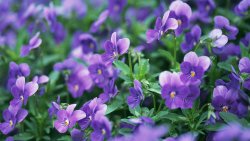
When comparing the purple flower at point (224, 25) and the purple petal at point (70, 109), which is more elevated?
the purple flower at point (224, 25)

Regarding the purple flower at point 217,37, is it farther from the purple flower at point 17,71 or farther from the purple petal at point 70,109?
the purple flower at point 17,71

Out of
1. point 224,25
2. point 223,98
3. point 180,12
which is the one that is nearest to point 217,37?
point 224,25

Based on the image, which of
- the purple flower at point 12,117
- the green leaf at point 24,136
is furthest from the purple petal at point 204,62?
the green leaf at point 24,136

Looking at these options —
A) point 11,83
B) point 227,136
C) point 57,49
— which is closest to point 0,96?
point 11,83

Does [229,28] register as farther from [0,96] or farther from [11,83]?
[0,96]

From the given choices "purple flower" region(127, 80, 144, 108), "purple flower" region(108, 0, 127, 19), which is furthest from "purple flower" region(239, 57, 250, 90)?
"purple flower" region(108, 0, 127, 19)

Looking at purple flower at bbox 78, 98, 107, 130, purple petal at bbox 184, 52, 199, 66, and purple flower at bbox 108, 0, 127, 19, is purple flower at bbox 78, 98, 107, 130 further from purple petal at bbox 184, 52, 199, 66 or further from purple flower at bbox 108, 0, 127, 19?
purple flower at bbox 108, 0, 127, 19
